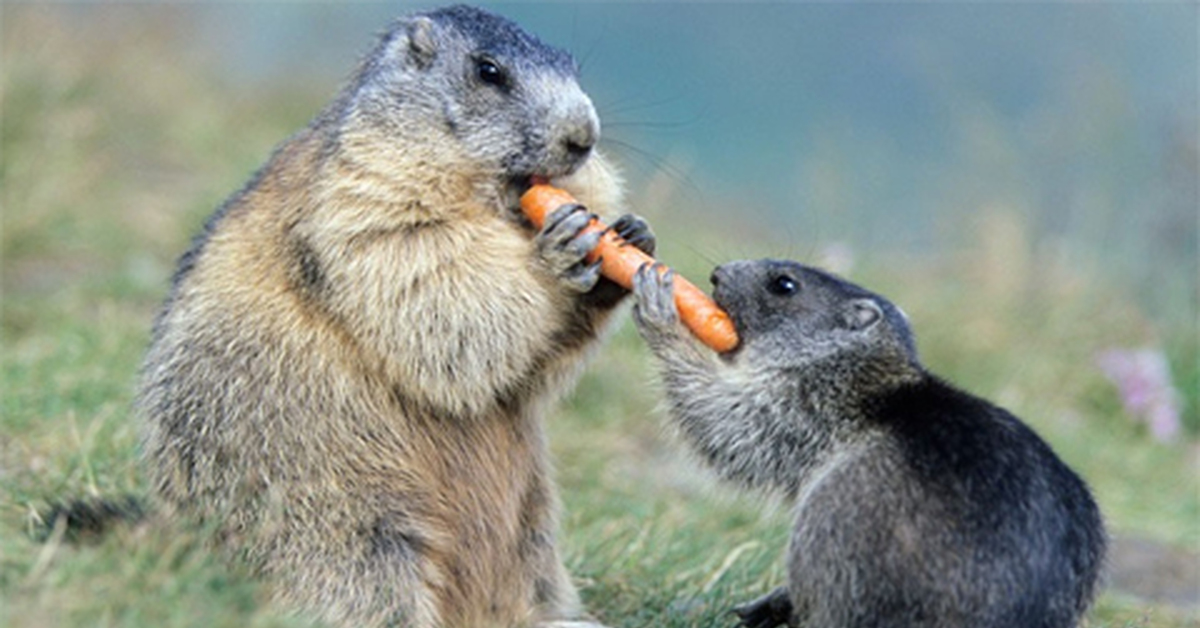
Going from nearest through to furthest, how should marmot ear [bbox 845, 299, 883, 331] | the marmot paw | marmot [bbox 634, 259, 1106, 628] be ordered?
marmot [bbox 634, 259, 1106, 628] → marmot ear [bbox 845, 299, 883, 331] → the marmot paw

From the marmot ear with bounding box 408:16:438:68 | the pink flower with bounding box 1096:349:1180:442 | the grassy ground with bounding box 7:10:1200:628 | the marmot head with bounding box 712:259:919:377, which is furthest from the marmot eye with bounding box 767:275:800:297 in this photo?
the pink flower with bounding box 1096:349:1180:442

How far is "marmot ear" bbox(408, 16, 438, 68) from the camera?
571cm

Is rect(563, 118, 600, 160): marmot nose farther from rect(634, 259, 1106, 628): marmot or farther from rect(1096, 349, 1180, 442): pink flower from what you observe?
rect(1096, 349, 1180, 442): pink flower

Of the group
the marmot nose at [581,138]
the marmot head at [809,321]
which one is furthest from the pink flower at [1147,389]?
the marmot nose at [581,138]

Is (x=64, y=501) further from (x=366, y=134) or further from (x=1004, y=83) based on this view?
(x=1004, y=83)

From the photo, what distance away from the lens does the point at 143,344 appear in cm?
889

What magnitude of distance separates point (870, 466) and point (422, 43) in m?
2.10

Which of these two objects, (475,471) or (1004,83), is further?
(1004,83)

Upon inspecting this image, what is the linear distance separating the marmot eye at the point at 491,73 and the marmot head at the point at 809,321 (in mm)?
945

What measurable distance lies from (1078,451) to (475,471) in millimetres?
5729

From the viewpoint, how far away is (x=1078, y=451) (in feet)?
33.2

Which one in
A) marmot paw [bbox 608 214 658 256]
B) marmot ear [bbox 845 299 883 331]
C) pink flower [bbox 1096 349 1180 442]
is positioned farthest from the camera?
pink flower [bbox 1096 349 1180 442]

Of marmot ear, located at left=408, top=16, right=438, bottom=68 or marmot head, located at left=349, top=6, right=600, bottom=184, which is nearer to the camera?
marmot head, located at left=349, top=6, right=600, bottom=184

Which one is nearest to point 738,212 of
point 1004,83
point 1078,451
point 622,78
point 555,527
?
point 622,78
